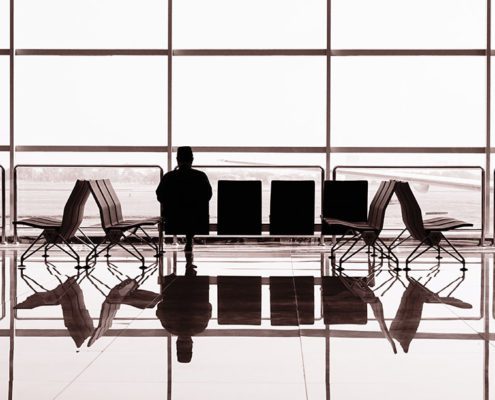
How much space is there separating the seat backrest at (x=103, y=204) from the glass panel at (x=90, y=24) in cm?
268

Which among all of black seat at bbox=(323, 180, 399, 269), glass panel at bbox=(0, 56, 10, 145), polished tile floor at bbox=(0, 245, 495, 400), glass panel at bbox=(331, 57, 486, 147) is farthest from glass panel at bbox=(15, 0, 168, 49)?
polished tile floor at bbox=(0, 245, 495, 400)

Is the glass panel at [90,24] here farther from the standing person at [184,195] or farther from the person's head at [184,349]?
the person's head at [184,349]

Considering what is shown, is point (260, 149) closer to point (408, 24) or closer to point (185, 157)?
point (185, 157)

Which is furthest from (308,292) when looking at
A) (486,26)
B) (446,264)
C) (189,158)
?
(486,26)

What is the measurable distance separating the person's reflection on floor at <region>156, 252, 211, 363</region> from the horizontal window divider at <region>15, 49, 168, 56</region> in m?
4.14

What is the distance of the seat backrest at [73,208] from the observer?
8367 mm

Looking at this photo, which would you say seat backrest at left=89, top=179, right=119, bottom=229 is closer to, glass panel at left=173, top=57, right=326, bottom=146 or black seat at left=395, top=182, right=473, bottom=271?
glass panel at left=173, top=57, right=326, bottom=146

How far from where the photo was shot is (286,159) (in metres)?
11.0

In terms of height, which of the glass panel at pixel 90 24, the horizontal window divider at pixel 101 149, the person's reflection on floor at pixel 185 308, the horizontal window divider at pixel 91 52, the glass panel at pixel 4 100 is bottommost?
the person's reflection on floor at pixel 185 308

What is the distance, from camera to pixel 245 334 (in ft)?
15.4

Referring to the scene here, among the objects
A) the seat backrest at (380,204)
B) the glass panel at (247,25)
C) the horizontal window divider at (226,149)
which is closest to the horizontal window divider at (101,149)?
the horizontal window divider at (226,149)

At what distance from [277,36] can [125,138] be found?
7.34ft

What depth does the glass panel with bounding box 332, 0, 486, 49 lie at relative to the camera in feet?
36.1

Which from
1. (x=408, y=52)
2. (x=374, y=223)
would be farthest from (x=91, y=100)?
(x=374, y=223)
